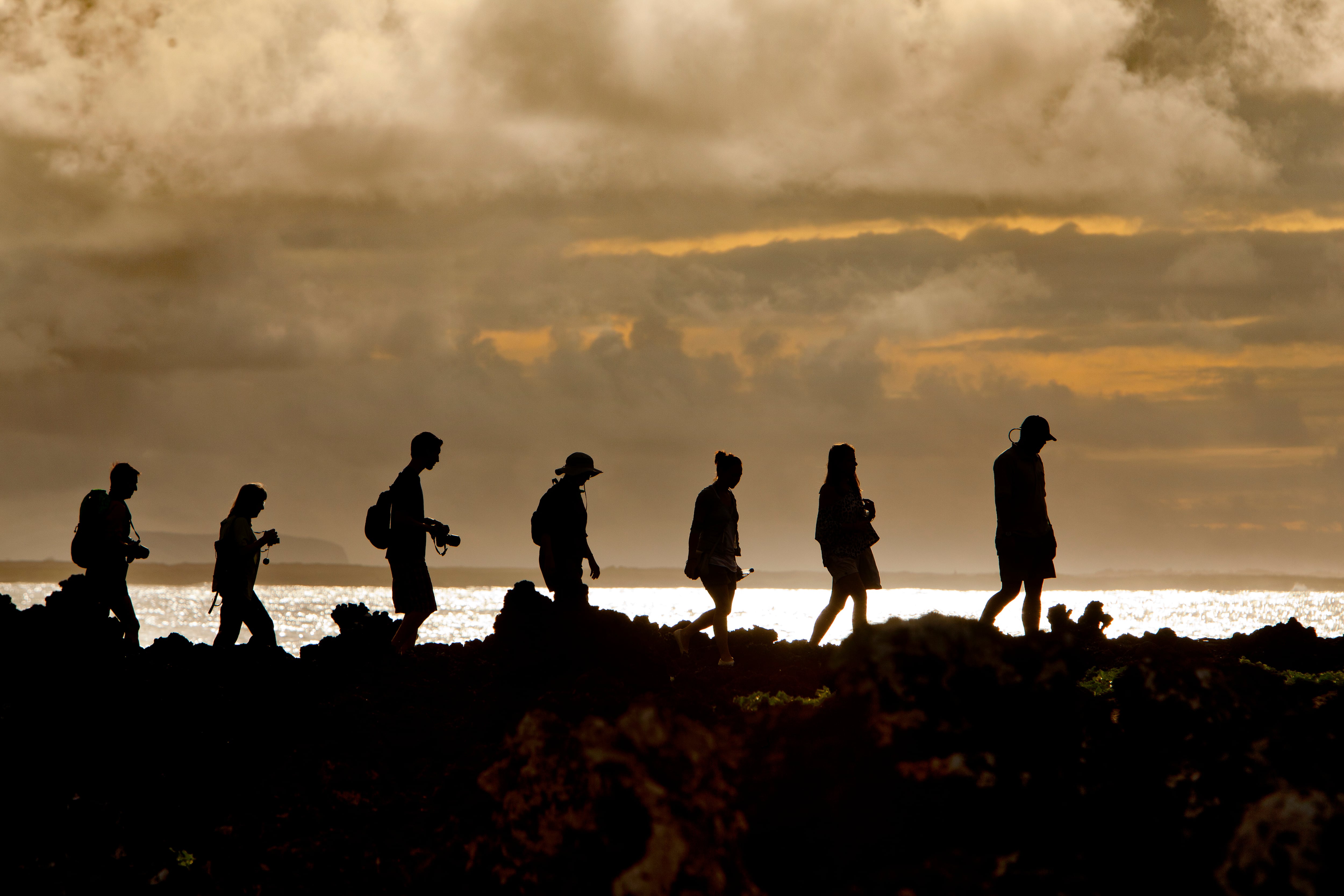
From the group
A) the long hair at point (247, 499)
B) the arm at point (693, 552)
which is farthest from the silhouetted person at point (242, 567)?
the arm at point (693, 552)

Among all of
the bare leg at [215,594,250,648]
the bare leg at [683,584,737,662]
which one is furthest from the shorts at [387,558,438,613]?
the bare leg at [683,584,737,662]

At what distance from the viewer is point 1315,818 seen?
4.77 m

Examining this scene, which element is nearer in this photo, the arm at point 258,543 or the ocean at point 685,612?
the arm at point 258,543

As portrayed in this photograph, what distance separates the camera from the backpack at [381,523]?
36.7 feet

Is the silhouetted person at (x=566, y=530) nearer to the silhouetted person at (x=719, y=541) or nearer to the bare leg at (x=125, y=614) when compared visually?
the silhouetted person at (x=719, y=541)

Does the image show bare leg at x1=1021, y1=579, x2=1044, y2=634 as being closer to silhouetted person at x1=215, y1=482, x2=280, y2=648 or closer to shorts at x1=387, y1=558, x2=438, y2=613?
shorts at x1=387, y1=558, x2=438, y2=613

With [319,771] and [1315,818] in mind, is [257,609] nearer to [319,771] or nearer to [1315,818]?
[319,771]

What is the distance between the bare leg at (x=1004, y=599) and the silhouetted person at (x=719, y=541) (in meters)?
2.64

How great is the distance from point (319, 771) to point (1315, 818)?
6.39 metres

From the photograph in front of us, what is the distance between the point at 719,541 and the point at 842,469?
1.56 m

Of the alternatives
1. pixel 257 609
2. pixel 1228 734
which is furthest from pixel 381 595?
pixel 1228 734

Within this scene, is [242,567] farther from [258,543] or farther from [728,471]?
[728,471]

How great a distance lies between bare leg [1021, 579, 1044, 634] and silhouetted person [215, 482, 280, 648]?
799 centimetres

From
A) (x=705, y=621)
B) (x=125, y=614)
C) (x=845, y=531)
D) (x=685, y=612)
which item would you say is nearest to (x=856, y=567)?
(x=845, y=531)
